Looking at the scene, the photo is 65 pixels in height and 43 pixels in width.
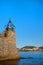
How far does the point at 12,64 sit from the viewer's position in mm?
45219

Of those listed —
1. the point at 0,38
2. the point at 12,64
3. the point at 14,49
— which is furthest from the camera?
the point at 14,49

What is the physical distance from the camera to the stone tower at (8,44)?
51778 mm

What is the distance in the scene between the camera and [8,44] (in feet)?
175

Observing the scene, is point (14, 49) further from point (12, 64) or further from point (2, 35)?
point (12, 64)

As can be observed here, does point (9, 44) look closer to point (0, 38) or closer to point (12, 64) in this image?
point (0, 38)

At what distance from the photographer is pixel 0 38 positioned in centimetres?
5141

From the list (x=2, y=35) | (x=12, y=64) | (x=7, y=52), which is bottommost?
(x=12, y=64)

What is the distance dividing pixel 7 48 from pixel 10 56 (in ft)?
6.77

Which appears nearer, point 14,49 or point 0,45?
point 0,45

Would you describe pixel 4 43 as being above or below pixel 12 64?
above

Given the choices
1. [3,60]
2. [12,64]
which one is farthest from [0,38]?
[12,64]

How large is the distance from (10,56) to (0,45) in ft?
13.0

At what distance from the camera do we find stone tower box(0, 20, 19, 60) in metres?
51.8

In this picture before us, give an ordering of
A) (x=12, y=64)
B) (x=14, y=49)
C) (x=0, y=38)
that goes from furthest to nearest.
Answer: (x=14, y=49)
(x=0, y=38)
(x=12, y=64)
